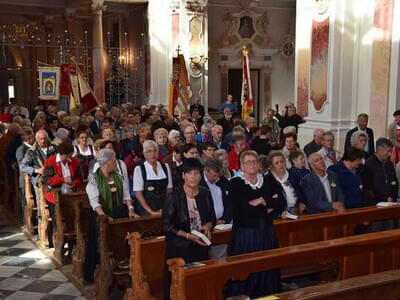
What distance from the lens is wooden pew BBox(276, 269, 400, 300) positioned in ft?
9.93

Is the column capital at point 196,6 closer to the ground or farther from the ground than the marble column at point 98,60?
farther from the ground

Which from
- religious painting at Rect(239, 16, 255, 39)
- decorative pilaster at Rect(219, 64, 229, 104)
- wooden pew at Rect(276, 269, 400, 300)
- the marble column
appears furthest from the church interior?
religious painting at Rect(239, 16, 255, 39)

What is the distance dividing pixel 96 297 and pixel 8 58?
63.9 ft

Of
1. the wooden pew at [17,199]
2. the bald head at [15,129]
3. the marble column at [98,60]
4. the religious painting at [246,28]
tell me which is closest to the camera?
the wooden pew at [17,199]

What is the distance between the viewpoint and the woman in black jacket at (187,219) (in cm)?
392

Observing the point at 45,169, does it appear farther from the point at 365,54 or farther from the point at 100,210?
the point at 365,54

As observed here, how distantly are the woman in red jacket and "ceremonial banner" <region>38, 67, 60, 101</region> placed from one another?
18.4 feet

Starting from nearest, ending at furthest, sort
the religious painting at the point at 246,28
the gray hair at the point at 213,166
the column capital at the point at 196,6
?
the gray hair at the point at 213,166 → the column capital at the point at 196,6 → the religious painting at the point at 246,28

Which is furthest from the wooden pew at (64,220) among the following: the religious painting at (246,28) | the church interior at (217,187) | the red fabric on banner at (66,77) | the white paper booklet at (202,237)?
the religious painting at (246,28)

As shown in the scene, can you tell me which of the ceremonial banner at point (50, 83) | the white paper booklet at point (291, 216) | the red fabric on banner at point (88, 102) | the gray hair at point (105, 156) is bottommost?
the white paper booklet at point (291, 216)

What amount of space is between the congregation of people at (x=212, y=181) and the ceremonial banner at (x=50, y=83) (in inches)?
125

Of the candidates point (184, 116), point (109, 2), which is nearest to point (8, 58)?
point (109, 2)

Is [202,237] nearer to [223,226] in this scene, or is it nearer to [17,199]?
[223,226]

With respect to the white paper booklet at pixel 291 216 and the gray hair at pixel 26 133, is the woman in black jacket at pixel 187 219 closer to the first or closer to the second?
the white paper booklet at pixel 291 216
